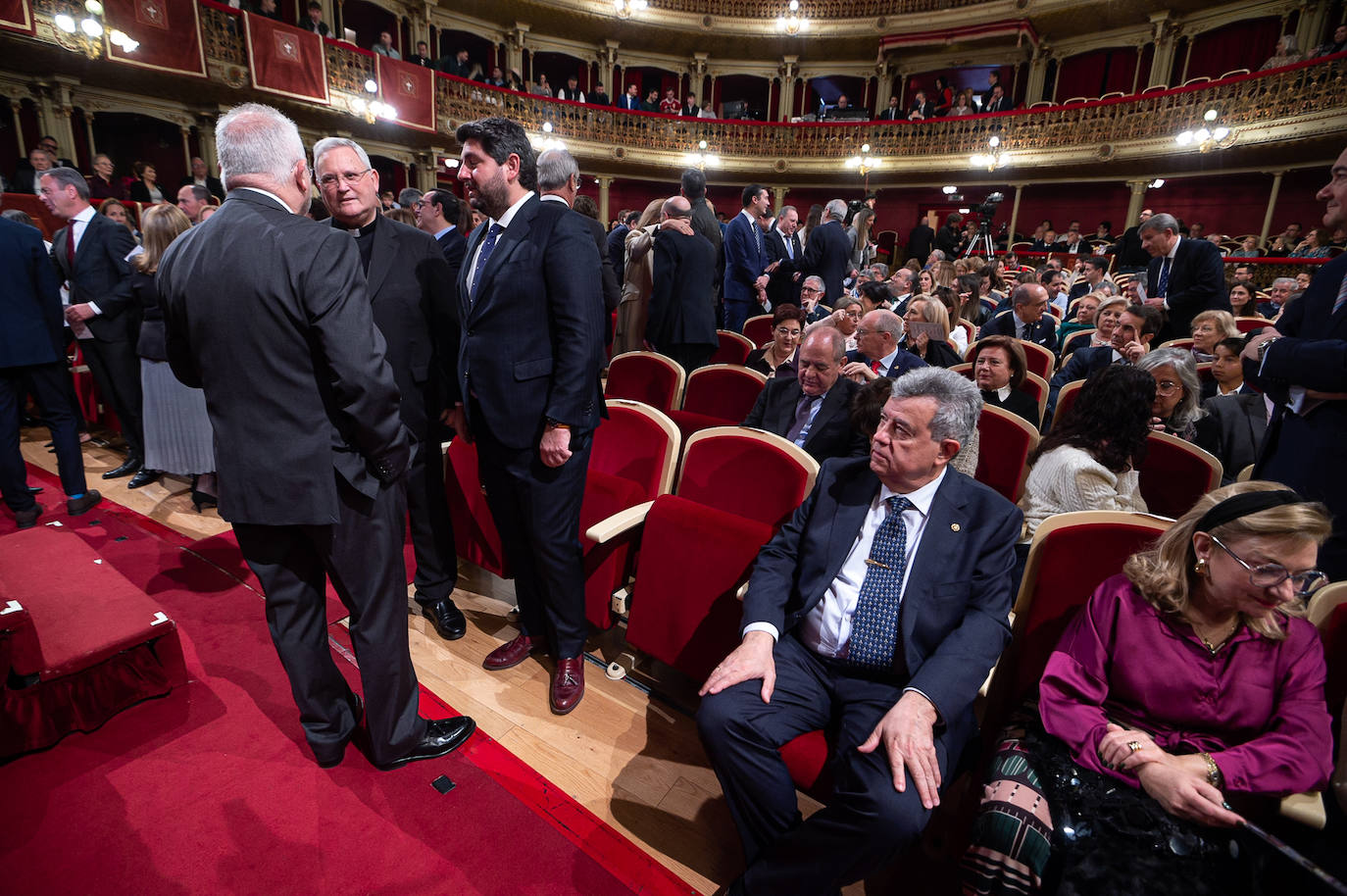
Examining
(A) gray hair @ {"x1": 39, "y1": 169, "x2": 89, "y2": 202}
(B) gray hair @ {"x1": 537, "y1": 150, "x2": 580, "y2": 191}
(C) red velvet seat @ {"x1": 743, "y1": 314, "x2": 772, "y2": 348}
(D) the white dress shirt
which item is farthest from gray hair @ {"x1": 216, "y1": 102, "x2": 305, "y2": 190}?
(C) red velvet seat @ {"x1": 743, "y1": 314, "x2": 772, "y2": 348}

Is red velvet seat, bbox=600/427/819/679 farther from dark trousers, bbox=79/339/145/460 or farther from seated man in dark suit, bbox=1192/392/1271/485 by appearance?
dark trousers, bbox=79/339/145/460

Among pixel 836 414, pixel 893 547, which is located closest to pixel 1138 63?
pixel 836 414

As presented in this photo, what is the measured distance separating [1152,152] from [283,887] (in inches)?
548

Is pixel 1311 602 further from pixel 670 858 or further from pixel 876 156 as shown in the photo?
pixel 876 156

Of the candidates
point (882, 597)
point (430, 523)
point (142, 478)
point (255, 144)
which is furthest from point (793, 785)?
point (142, 478)

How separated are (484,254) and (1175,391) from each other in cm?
257

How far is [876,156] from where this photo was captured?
13.1 meters

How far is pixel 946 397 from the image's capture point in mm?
1425

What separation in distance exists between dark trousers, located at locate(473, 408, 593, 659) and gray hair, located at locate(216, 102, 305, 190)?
2.48 ft

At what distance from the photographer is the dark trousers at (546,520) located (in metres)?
1.80

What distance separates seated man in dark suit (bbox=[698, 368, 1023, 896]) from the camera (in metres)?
1.17

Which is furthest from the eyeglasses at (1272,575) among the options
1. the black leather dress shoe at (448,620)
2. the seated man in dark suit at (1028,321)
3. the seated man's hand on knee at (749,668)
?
the seated man in dark suit at (1028,321)

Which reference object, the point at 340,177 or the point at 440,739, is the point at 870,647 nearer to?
the point at 440,739

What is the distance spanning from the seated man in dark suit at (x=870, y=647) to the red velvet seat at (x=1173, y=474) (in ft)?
3.91
